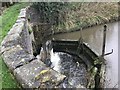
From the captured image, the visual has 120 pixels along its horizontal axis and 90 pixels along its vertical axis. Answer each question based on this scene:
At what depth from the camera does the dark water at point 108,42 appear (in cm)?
949

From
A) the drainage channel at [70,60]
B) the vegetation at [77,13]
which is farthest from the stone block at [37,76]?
the vegetation at [77,13]

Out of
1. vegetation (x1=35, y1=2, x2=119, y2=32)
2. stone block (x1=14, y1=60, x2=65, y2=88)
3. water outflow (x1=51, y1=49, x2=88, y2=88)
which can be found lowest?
water outflow (x1=51, y1=49, x2=88, y2=88)

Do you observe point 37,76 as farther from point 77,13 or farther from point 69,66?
point 77,13

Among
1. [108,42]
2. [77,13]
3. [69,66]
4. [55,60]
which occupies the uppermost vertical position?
[77,13]

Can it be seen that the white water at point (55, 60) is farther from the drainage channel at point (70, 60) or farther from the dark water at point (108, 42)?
the dark water at point (108, 42)

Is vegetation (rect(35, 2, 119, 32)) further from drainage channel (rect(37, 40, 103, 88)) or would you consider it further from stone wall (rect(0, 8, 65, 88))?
stone wall (rect(0, 8, 65, 88))

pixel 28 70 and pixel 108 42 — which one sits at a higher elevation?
pixel 28 70

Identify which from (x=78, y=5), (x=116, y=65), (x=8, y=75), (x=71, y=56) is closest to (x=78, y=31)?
(x=78, y=5)

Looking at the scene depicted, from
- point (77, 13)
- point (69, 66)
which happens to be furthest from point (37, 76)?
point (77, 13)

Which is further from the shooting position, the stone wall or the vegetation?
the vegetation

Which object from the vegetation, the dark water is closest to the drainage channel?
the dark water

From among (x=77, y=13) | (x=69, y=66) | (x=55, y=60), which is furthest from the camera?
(x=77, y=13)

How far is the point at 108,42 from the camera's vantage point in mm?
12484

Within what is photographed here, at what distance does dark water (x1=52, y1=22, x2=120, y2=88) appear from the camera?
31.1ft
